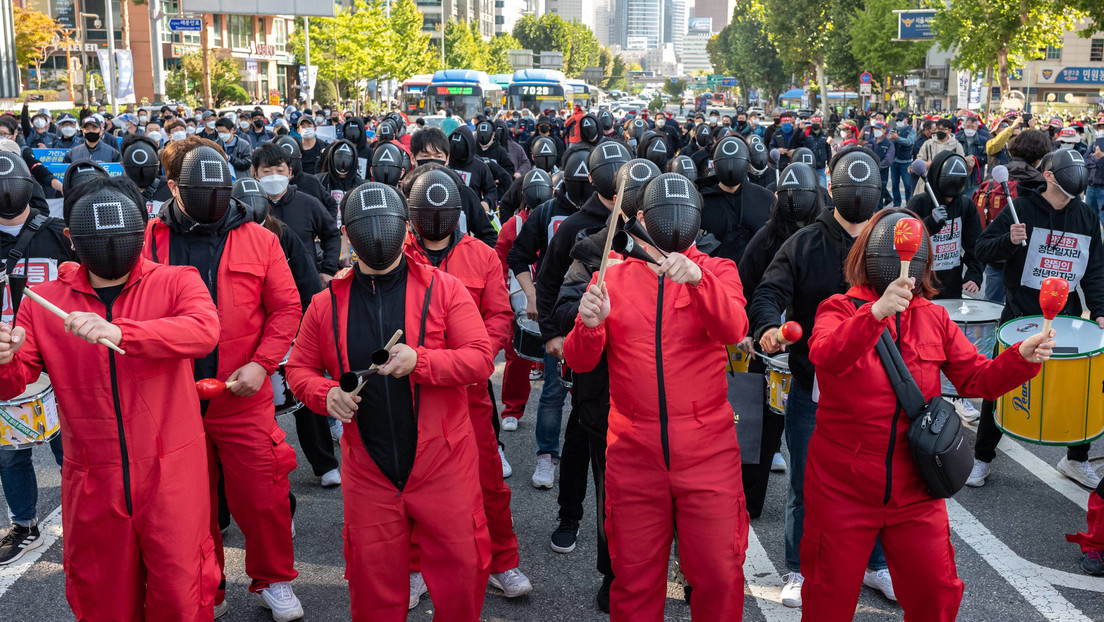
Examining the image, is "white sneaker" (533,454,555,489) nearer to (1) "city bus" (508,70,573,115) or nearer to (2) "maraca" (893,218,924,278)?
(2) "maraca" (893,218,924,278)

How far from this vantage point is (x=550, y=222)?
617cm

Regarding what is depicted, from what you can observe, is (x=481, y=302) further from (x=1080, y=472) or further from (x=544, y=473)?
(x=1080, y=472)

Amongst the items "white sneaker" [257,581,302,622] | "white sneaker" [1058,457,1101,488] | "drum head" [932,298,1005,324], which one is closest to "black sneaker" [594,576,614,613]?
"white sneaker" [257,581,302,622]

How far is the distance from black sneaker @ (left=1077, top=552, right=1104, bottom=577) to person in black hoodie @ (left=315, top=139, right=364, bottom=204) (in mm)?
6633

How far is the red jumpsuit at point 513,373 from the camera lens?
22.6 ft

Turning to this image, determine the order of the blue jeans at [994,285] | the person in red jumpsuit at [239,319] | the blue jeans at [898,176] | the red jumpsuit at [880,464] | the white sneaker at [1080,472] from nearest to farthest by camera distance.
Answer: the red jumpsuit at [880,464]
the person in red jumpsuit at [239,319]
the white sneaker at [1080,472]
the blue jeans at [994,285]
the blue jeans at [898,176]

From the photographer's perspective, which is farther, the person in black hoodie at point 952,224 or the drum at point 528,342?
the person in black hoodie at point 952,224

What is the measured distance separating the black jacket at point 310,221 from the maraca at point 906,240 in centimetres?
411

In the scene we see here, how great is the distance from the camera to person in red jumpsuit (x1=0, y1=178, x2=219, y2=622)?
3.54m

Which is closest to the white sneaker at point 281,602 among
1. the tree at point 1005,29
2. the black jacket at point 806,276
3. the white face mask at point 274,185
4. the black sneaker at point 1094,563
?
the black jacket at point 806,276

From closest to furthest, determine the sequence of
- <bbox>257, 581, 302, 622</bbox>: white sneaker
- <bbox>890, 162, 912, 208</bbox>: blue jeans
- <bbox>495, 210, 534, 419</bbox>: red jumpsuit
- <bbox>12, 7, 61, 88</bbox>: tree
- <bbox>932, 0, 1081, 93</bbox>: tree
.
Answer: <bbox>257, 581, 302, 622</bbox>: white sneaker < <bbox>495, 210, 534, 419</bbox>: red jumpsuit < <bbox>890, 162, 912, 208</bbox>: blue jeans < <bbox>932, 0, 1081, 93</bbox>: tree < <bbox>12, 7, 61, 88</bbox>: tree

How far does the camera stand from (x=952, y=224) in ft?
23.8

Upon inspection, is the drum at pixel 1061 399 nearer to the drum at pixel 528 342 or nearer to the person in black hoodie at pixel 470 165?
the drum at pixel 528 342

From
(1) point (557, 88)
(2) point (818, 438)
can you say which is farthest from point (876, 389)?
(1) point (557, 88)
